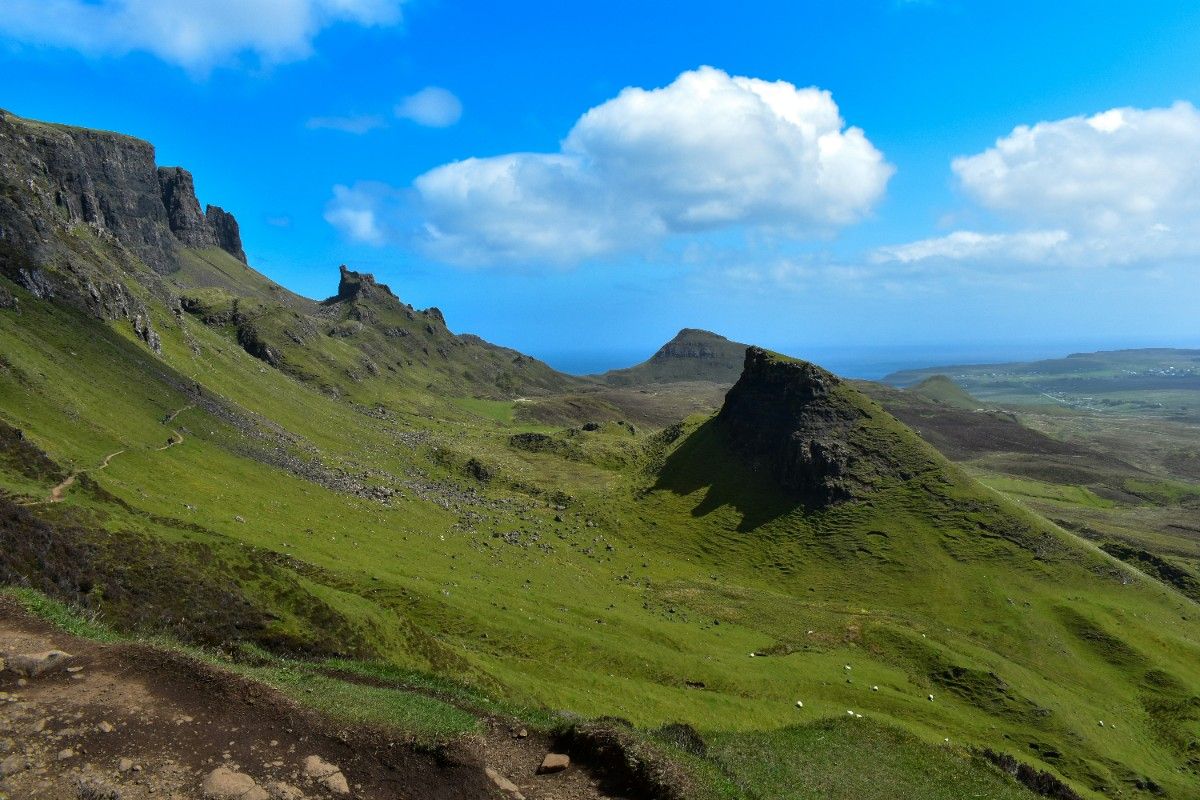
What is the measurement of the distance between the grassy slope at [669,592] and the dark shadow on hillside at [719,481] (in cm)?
116

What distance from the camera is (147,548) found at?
37.1 meters

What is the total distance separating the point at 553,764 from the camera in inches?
871

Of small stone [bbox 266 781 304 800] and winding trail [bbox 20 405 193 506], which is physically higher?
winding trail [bbox 20 405 193 506]

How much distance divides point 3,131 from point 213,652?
174 meters

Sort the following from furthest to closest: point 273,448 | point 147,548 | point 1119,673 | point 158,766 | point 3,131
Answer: point 3,131 < point 273,448 < point 1119,673 < point 147,548 < point 158,766

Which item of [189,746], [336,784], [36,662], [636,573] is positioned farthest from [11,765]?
[636,573]

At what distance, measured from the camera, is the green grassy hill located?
34438 mm

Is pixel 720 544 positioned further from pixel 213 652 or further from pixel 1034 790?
pixel 213 652

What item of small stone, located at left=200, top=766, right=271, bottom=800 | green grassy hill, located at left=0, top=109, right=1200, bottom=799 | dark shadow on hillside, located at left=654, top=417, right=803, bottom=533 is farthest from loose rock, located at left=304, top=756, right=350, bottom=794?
dark shadow on hillside, located at left=654, top=417, right=803, bottom=533

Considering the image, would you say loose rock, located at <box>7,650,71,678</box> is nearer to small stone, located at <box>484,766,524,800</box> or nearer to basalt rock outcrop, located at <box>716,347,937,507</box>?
small stone, located at <box>484,766,524,800</box>

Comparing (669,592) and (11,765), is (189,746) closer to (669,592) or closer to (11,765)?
(11,765)

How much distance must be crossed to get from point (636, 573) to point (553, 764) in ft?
238

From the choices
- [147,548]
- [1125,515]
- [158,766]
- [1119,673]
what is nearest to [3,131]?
[147,548]

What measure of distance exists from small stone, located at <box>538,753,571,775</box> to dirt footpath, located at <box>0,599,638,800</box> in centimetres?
23
